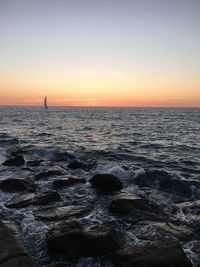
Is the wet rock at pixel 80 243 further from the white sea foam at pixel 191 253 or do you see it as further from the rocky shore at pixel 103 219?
the white sea foam at pixel 191 253

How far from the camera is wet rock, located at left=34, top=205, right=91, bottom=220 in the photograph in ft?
28.2

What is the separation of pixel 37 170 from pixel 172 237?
9627 millimetres

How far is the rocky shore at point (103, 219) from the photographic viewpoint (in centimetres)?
621

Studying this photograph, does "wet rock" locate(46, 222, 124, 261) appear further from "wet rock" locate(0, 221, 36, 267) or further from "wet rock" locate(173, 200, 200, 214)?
"wet rock" locate(173, 200, 200, 214)

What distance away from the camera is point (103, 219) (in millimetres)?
8586

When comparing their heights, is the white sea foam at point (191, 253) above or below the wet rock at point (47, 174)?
above

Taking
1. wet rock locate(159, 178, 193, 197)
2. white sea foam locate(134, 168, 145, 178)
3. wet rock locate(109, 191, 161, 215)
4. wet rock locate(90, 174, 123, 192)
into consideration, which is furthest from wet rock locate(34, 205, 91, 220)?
white sea foam locate(134, 168, 145, 178)

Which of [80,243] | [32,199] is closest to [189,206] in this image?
[80,243]

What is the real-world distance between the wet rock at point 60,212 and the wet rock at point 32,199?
73cm

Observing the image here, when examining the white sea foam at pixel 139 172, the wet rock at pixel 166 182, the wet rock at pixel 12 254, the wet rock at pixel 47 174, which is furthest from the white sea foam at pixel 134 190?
the wet rock at pixel 12 254

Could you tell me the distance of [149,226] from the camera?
812 cm

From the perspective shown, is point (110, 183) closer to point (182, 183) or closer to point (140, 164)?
point (182, 183)

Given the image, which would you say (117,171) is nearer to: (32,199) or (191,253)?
(32,199)

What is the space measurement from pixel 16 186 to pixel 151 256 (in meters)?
6.88
